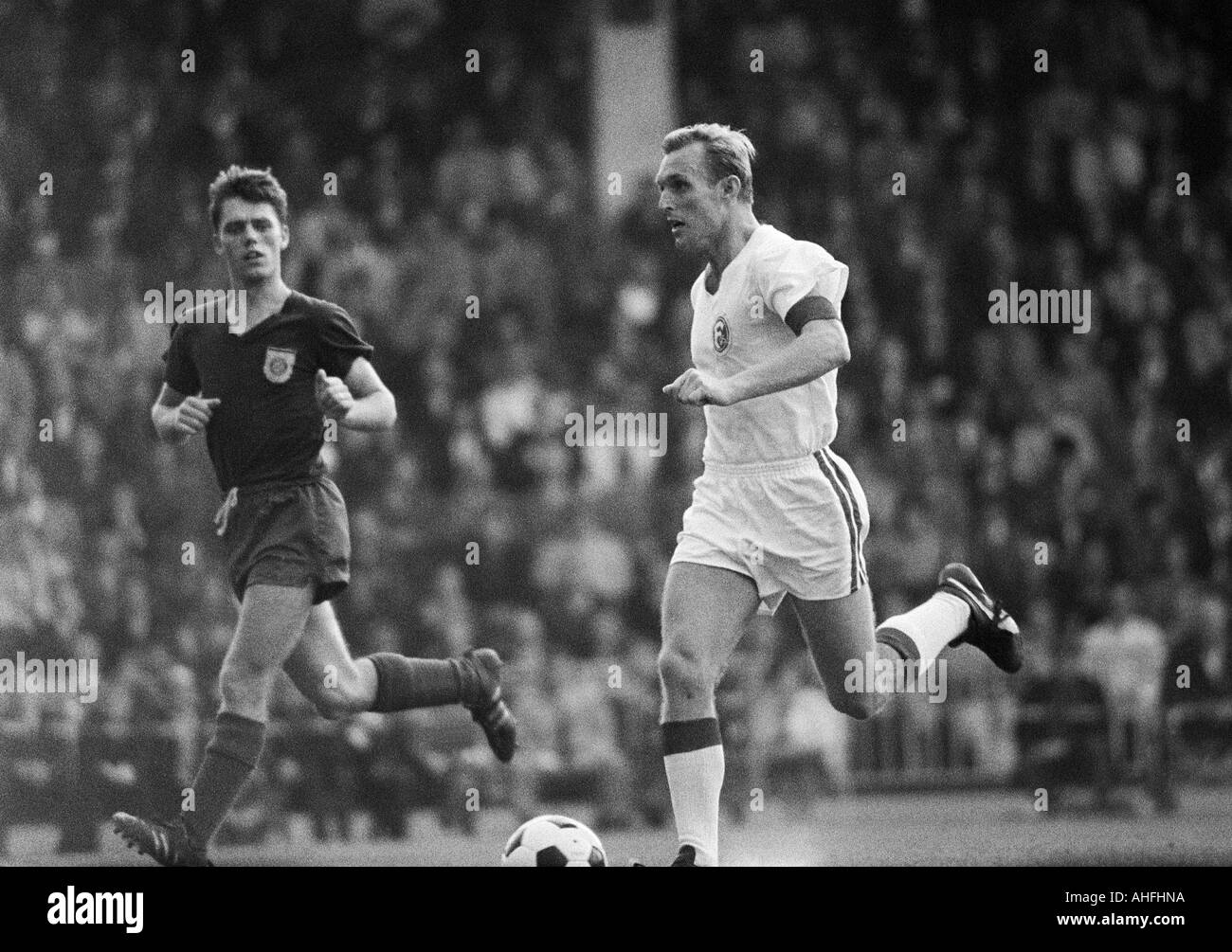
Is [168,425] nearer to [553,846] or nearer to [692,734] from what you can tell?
[553,846]

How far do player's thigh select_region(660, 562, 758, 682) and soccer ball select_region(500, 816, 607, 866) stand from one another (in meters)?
0.83

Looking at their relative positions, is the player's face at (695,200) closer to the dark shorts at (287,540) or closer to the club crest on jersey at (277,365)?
the club crest on jersey at (277,365)

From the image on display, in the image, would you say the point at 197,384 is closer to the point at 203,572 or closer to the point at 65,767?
the point at 65,767

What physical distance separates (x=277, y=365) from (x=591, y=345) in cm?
424

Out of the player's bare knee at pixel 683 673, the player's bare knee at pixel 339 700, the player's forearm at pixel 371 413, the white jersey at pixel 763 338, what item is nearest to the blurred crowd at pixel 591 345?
the player's bare knee at pixel 339 700

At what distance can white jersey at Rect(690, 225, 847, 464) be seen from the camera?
21.8 ft

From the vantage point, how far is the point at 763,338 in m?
6.71

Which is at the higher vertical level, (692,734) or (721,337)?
(721,337)

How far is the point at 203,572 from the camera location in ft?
33.0

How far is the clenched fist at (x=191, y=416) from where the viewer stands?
23.0 ft

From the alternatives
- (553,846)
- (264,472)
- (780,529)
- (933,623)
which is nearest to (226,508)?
(264,472)

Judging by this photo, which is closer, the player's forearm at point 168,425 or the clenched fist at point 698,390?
the clenched fist at point 698,390

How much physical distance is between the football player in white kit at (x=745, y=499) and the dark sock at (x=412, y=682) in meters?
1.18
